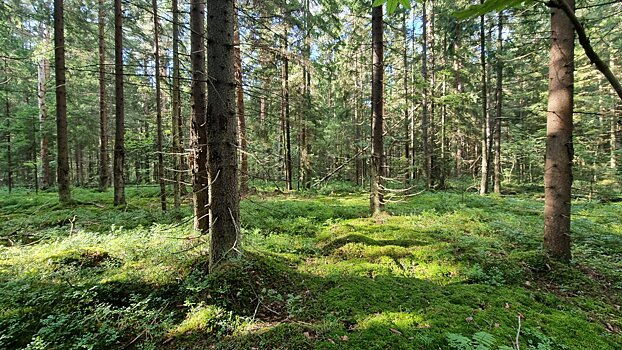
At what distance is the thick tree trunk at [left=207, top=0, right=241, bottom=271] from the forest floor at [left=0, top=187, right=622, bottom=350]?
350mm

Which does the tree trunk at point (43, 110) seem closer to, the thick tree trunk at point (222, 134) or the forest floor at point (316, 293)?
the forest floor at point (316, 293)

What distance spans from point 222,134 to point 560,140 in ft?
16.6

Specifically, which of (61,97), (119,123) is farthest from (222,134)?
(61,97)

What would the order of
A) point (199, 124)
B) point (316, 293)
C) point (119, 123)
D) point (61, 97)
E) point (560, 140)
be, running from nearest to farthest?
1. point (316, 293)
2. point (560, 140)
3. point (199, 124)
4. point (61, 97)
5. point (119, 123)

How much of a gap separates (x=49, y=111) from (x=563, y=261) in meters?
25.5

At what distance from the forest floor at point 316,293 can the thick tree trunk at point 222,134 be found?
13.8 inches

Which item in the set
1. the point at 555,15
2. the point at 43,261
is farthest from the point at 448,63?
the point at 43,261

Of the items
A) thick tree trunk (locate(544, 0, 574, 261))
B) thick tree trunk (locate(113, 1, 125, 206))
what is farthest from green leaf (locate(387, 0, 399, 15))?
thick tree trunk (locate(113, 1, 125, 206))

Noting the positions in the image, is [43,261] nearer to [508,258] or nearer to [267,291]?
[267,291]

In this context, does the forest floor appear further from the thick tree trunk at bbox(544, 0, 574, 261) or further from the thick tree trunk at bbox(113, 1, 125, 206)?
the thick tree trunk at bbox(113, 1, 125, 206)

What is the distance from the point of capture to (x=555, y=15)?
4.41m

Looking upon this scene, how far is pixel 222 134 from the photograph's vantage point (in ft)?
11.3

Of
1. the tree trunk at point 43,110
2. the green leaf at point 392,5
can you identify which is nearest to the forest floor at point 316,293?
the green leaf at point 392,5

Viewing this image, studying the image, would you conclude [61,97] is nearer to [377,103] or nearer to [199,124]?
[199,124]
